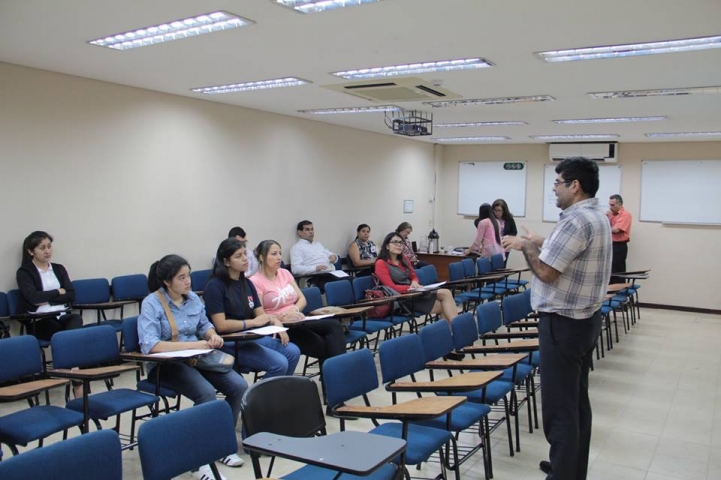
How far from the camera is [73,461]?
2.09m

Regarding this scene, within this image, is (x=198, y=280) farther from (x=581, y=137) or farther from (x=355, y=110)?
(x=581, y=137)

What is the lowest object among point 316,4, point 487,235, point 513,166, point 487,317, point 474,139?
point 487,317

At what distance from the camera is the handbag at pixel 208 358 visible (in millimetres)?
3998

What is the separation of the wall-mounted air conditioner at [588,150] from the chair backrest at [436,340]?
7.79 m

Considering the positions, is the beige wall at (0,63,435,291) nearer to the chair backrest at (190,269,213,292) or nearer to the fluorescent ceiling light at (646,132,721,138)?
the chair backrest at (190,269,213,292)

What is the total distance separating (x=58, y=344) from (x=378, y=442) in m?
2.63

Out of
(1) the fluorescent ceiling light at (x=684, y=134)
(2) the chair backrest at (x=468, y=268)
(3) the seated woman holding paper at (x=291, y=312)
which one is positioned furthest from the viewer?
(1) the fluorescent ceiling light at (x=684, y=134)

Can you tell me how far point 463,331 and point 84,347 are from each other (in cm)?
280

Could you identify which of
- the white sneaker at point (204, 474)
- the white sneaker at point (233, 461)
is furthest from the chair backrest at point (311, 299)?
the white sneaker at point (204, 474)

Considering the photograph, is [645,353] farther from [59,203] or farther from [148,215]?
[59,203]

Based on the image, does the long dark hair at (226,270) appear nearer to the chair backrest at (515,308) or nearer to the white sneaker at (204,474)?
the white sneaker at (204,474)

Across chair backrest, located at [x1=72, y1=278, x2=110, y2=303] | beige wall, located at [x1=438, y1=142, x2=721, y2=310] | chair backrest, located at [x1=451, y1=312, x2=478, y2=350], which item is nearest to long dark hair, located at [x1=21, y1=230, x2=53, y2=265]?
chair backrest, located at [x1=72, y1=278, x2=110, y2=303]

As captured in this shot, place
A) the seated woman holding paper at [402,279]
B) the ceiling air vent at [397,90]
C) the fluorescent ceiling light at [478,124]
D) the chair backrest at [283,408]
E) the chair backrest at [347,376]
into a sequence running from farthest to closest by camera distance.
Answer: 1. the fluorescent ceiling light at [478,124]
2. the seated woman holding paper at [402,279]
3. the ceiling air vent at [397,90]
4. the chair backrest at [347,376]
5. the chair backrest at [283,408]

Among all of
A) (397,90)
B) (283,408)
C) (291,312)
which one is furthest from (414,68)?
(283,408)
